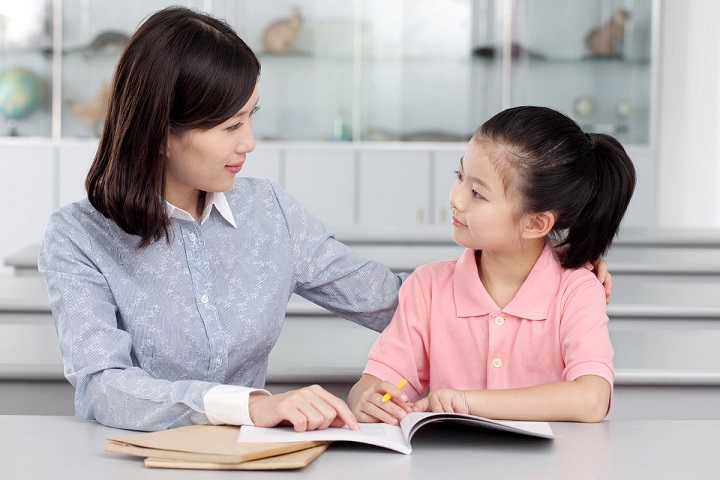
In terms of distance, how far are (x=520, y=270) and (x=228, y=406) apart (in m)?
0.51

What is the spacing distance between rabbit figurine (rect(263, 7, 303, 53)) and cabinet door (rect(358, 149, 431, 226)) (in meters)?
0.72

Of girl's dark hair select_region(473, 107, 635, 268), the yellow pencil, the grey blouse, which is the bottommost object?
the yellow pencil

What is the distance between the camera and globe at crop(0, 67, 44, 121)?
5488 mm

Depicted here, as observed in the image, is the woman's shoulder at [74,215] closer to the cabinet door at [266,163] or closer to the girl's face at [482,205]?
the girl's face at [482,205]

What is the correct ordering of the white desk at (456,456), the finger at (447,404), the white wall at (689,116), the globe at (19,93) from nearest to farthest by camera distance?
the white desk at (456,456) → the finger at (447,404) → the white wall at (689,116) → the globe at (19,93)

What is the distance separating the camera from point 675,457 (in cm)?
117

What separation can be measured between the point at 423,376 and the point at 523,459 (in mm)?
430

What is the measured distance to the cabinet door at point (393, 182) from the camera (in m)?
5.42

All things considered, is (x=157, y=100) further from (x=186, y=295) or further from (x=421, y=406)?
(x=421, y=406)

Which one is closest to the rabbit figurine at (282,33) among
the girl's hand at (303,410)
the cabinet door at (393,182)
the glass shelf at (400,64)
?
the glass shelf at (400,64)

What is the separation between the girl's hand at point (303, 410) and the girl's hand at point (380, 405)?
107 mm

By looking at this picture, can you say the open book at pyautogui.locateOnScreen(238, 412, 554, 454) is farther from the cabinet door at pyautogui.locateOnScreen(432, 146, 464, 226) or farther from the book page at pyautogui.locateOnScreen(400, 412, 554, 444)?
the cabinet door at pyautogui.locateOnScreen(432, 146, 464, 226)

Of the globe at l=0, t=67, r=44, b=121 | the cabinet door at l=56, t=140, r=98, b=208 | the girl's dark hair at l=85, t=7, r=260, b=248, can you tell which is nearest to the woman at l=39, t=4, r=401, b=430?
the girl's dark hair at l=85, t=7, r=260, b=248

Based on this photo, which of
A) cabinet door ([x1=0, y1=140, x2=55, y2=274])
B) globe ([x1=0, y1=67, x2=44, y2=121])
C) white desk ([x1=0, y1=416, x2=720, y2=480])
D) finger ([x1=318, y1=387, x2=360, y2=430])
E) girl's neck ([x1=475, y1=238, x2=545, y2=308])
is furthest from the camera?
globe ([x1=0, y1=67, x2=44, y2=121])
